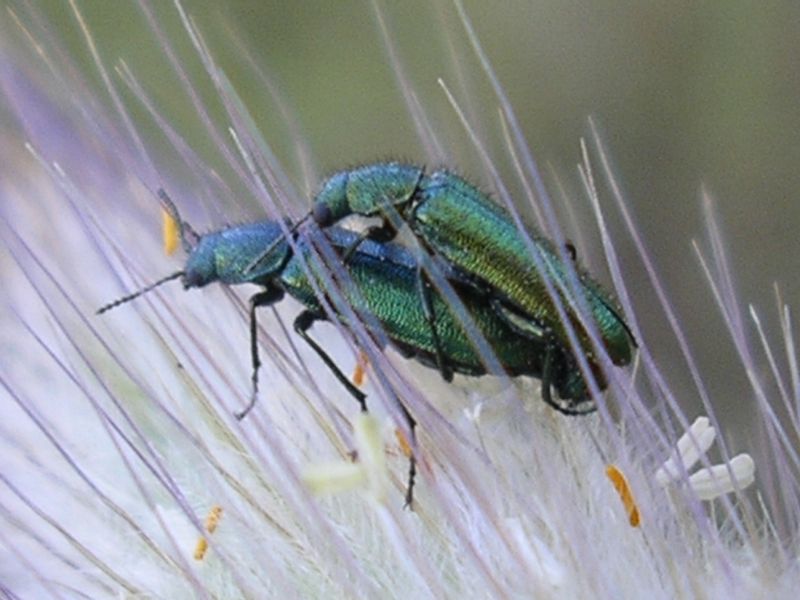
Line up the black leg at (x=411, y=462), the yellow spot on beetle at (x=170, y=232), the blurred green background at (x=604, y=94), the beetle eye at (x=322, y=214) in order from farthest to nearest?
the blurred green background at (x=604, y=94) < the yellow spot on beetle at (x=170, y=232) < the beetle eye at (x=322, y=214) < the black leg at (x=411, y=462)

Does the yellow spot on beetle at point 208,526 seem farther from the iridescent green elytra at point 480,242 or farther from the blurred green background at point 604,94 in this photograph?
the blurred green background at point 604,94

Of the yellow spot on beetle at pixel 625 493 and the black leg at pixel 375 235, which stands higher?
the black leg at pixel 375 235

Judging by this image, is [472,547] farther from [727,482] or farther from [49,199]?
[49,199]

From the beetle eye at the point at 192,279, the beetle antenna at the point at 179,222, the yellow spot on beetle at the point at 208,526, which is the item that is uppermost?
the beetle antenna at the point at 179,222

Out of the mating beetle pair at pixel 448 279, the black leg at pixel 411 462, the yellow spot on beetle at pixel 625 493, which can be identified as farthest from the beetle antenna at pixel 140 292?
the yellow spot on beetle at pixel 625 493

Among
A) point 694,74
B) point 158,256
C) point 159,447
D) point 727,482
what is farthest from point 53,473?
point 694,74

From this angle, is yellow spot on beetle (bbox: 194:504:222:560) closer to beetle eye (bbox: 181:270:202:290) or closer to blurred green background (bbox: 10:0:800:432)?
beetle eye (bbox: 181:270:202:290)

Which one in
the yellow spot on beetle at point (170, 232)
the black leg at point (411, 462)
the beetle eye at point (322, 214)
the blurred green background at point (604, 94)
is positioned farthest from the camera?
the blurred green background at point (604, 94)
